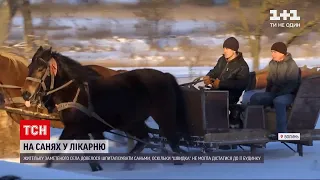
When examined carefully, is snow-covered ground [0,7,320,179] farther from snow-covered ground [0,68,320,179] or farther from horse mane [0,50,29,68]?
horse mane [0,50,29,68]

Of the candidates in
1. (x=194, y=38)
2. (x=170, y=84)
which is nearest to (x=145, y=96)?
(x=170, y=84)

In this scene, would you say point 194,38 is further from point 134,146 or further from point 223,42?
point 134,146

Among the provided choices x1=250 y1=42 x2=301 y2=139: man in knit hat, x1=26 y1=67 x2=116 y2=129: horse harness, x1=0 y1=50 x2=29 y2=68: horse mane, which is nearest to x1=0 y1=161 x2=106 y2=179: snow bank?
x1=26 y1=67 x2=116 y2=129: horse harness

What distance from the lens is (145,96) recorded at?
6.70 meters

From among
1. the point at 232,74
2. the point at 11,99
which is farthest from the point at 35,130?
the point at 232,74

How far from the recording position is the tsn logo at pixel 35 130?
6520 mm

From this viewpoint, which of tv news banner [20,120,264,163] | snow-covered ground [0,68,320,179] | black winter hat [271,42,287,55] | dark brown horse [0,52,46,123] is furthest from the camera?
black winter hat [271,42,287,55]

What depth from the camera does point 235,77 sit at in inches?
270

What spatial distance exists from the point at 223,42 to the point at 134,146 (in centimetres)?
162

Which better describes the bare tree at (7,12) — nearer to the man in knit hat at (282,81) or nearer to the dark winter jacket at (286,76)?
the man in knit hat at (282,81)

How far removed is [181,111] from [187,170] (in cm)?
71

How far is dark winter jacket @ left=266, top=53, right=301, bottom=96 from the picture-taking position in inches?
276

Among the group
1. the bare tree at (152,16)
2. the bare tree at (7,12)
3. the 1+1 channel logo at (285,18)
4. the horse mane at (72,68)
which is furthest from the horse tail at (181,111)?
the bare tree at (7,12)

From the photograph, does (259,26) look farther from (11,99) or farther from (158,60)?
(11,99)
